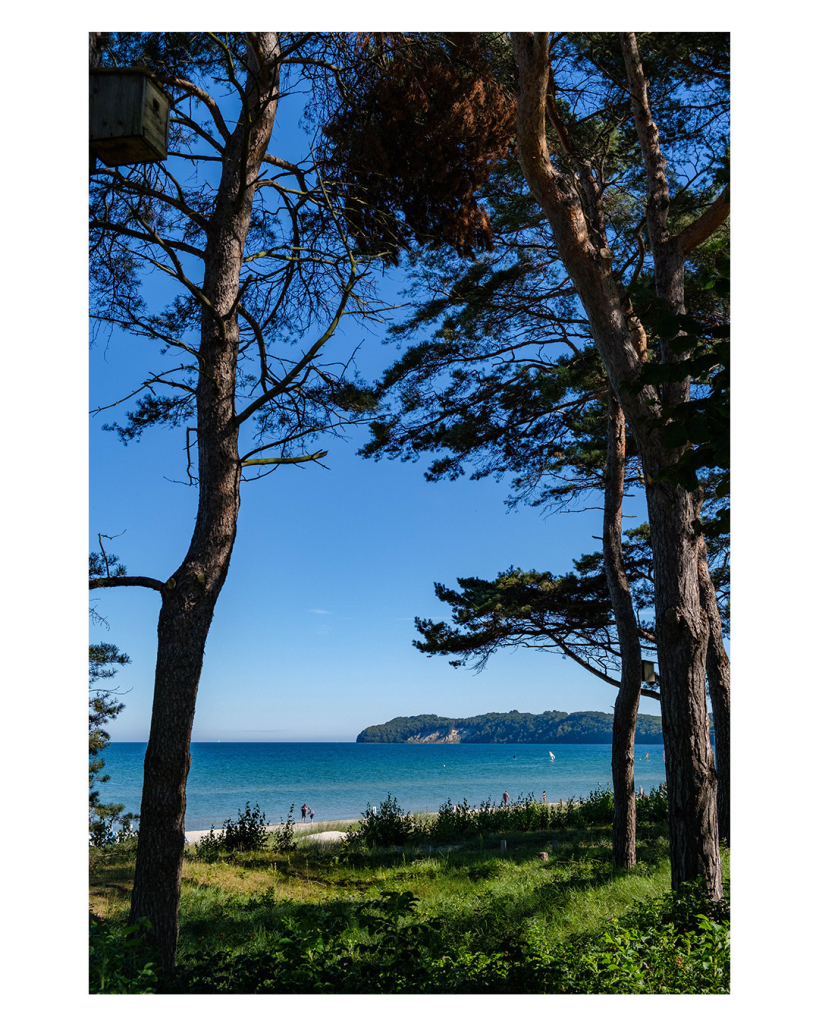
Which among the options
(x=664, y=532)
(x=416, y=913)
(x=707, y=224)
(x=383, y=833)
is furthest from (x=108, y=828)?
(x=707, y=224)

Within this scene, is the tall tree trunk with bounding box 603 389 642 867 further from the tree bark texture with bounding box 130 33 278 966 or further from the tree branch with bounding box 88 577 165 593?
the tree branch with bounding box 88 577 165 593

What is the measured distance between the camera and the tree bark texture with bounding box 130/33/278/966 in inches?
101

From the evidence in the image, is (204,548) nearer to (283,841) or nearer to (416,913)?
(416,913)

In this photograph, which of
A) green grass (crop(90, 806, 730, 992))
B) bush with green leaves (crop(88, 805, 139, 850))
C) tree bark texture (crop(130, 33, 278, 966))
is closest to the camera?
green grass (crop(90, 806, 730, 992))

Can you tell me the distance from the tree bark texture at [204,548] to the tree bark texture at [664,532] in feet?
3.74

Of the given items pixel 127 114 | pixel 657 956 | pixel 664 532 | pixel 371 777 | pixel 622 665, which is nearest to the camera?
pixel 127 114

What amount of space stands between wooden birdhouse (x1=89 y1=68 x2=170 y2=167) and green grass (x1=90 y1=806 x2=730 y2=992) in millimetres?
2630

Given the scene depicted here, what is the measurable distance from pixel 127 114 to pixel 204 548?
61.5 inches

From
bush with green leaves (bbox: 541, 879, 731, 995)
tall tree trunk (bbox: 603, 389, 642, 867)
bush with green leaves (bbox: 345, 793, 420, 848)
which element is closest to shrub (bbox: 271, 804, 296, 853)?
bush with green leaves (bbox: 345, 793, 420, 848)

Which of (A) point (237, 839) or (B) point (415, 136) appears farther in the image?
(A) point (237, 839)

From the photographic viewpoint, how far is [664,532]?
3141 millimetres

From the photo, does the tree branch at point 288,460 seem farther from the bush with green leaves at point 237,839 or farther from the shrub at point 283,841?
the shrub at point 283,841
